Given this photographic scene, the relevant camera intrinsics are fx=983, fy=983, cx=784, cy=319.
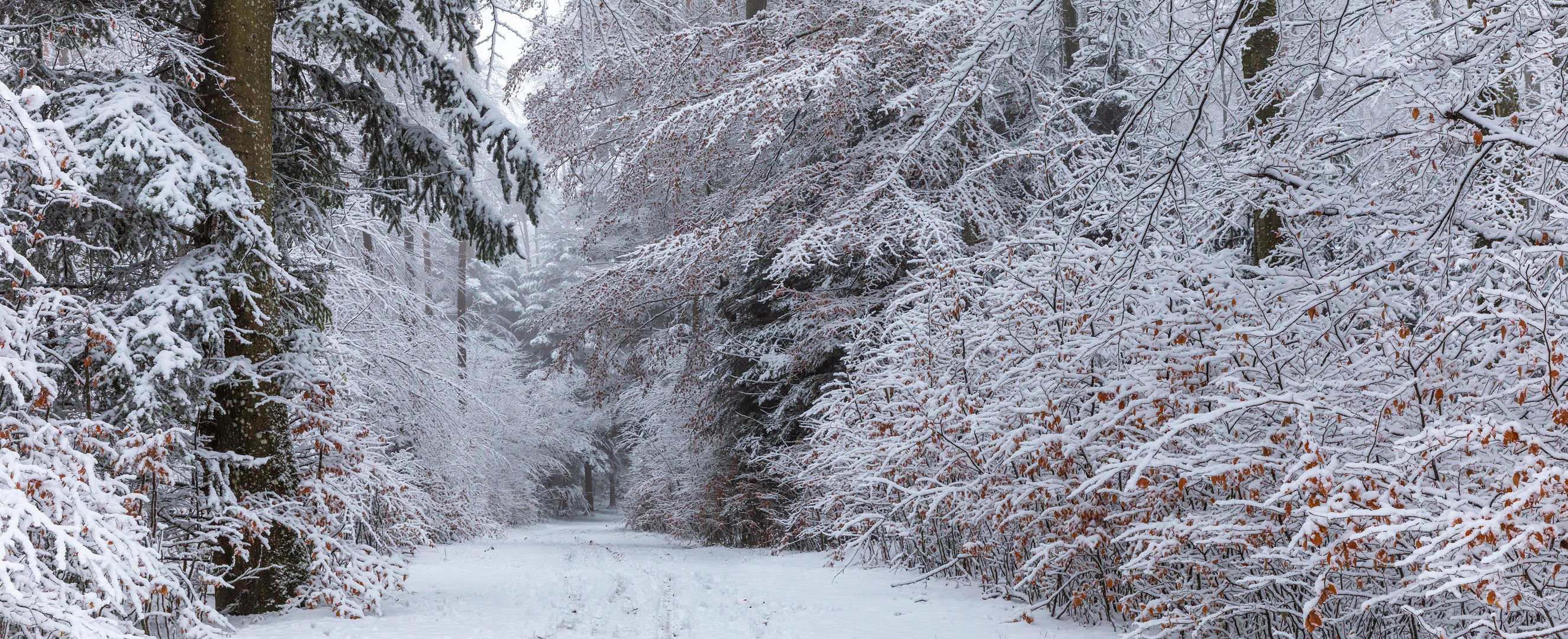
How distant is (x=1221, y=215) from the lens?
17.5 ft

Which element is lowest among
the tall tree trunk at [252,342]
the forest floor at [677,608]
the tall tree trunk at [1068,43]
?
the forest floor at [677,608]

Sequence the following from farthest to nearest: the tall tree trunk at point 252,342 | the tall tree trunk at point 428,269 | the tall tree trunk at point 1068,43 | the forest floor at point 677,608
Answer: the tall tree trunk at point 428,269 → the tall tree trunk at point 1068,43 → the tall tree trunk at point 252,342 → the forest floor at point 677,608

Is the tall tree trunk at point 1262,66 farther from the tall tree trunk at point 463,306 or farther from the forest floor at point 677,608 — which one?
the tall tree trunk at point 463,306

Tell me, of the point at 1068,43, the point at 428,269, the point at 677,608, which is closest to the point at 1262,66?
the point at 677,608

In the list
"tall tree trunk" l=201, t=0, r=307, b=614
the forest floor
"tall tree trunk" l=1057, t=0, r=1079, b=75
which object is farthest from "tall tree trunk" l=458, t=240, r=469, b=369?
"tall tree trunk" l=201, t=0, r=307, b=614

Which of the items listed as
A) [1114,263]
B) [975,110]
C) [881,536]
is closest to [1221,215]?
[1114,263]

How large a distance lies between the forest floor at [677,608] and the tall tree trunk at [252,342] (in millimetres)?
342

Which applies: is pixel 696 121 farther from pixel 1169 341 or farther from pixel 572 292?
pixel 1169 341

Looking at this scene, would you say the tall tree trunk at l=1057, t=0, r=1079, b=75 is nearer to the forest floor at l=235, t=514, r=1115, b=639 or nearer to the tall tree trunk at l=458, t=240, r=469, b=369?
the forest floor at l=235, t=514, r=1115, b=639

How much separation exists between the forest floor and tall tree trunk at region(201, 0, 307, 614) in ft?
1.12

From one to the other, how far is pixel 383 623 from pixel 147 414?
2.05 m

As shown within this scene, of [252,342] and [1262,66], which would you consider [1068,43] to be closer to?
[1262,66]

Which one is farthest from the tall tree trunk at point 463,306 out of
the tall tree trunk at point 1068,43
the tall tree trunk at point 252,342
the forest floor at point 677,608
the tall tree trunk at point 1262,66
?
the tall tree trunk at point 1262,66

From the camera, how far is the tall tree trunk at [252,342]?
662 cm
